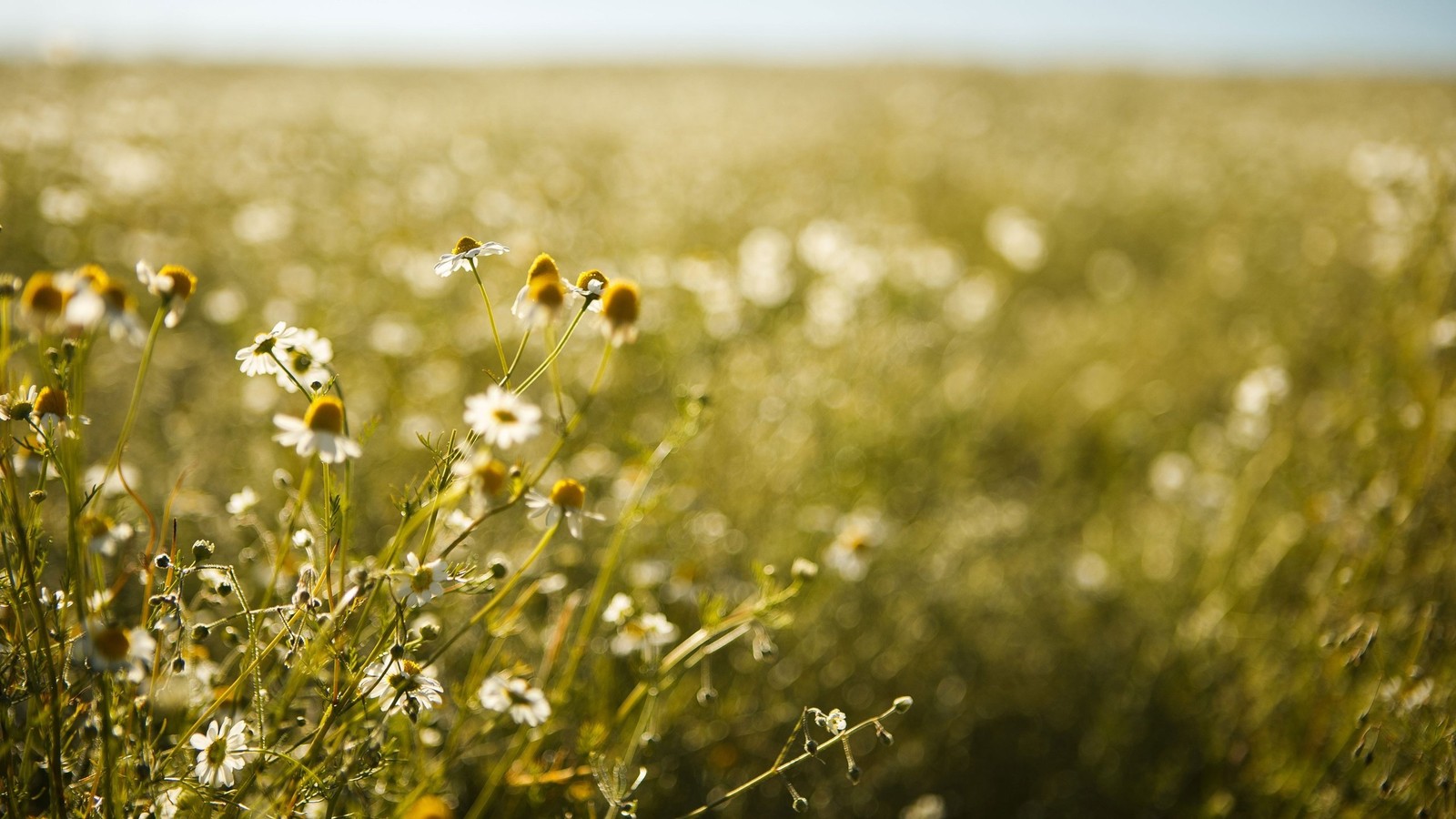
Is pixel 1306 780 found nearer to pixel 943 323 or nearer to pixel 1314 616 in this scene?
pixel 1314 616

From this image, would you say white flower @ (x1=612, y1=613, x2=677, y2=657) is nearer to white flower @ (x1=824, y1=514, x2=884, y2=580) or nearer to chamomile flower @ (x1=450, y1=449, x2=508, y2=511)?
chamomile flower @ (x1=450, y1=449, x2=508, y2=511)

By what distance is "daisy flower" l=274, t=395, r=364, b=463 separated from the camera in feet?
3.27

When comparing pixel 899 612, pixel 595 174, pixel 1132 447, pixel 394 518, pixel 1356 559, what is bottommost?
pixel 1356 559

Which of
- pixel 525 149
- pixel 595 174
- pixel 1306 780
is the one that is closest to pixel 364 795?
pixel 1306 780

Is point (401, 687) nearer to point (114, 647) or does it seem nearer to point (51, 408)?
point (114, 647)

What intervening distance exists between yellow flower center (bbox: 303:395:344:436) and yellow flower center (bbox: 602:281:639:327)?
367mm

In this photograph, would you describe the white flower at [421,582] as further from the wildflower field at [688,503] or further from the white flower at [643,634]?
the white flower at [643,634]

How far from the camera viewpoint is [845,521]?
2268mm

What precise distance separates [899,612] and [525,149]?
621cm

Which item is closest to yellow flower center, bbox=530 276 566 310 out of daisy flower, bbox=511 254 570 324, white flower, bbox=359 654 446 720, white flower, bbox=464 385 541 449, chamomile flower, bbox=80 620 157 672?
daisy flower, bbox=511 254 570 324

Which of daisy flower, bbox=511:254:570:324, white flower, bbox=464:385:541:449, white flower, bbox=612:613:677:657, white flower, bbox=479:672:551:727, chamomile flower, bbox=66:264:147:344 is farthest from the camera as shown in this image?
white flower, bbox=612:613:677:657

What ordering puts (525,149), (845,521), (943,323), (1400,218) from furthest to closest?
(525,149)
(943,323)
(1400,218)
(845,521)

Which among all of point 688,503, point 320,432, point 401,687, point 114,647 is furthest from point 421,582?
point 688,503

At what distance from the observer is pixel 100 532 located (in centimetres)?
112
